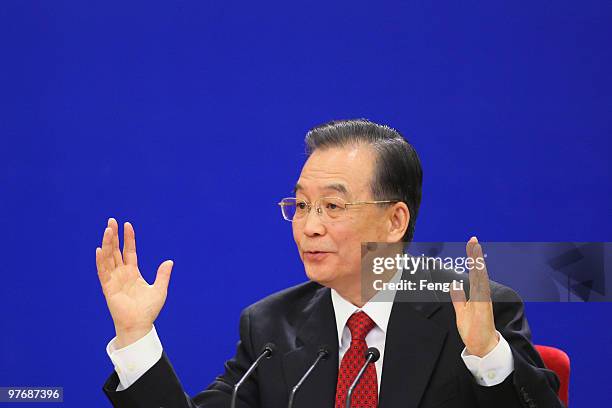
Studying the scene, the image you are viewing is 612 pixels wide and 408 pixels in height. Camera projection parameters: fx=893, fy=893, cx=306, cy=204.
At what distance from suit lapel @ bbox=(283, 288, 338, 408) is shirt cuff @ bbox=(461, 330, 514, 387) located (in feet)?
1.22

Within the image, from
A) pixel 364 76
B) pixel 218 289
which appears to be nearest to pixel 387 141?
pixel 364 76

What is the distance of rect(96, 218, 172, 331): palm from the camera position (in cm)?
191

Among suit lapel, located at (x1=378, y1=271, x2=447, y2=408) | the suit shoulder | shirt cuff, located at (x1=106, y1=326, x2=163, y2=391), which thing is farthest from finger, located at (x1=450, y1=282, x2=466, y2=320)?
shirt cuff, located at (x1=106, y1=326, x2=163, y2=391)

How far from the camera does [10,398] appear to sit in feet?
11.0

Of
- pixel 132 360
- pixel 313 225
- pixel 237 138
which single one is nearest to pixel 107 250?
pixel 132 360

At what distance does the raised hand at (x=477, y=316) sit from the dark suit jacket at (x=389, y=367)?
7cm

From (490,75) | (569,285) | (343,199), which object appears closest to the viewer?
(343,199)

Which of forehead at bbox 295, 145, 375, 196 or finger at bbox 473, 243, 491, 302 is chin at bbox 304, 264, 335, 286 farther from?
finger at bbox 473, 243, 491, 302

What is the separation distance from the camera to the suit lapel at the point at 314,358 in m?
→ 2.07

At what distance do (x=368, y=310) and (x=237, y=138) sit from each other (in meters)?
1.38

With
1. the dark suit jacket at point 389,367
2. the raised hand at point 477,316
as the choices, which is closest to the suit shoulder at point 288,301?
the dark suit jacket at point 389,367

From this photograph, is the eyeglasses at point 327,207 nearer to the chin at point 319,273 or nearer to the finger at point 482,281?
the chin at point 319,273

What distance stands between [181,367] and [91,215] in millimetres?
675

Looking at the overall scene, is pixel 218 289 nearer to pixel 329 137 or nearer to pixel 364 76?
pixel 364 76
